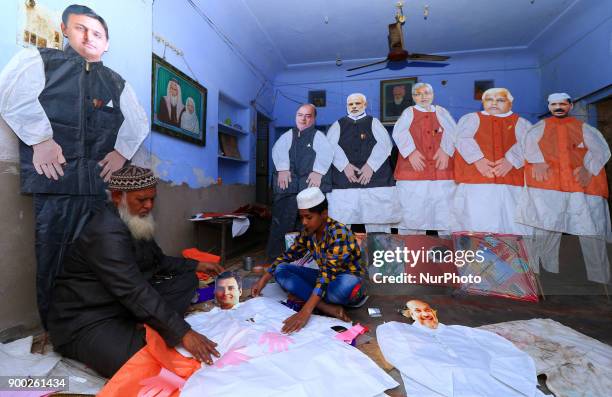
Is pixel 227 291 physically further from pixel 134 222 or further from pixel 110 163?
pixel 110 163

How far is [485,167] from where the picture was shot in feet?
11.7

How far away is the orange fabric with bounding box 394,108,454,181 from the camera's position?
12.3ft

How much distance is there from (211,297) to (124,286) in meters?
1.13

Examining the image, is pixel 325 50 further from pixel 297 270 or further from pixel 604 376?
pixel 604 376

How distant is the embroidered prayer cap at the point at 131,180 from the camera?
69.5 inches

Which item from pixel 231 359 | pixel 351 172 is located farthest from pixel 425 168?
pixel 231 359

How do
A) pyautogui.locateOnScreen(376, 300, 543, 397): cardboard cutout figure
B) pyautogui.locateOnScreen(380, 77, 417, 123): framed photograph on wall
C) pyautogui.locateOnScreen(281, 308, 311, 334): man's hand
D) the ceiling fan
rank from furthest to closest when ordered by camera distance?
pyautogui.locateOnScreen(380, 77, 417, 123): framed photograph on wall, the ceiling fan, pyautogui.locateOnScreen(281, 308, 311, 334): man's hand, pyautogui.locateOnScreen(376, 300, 543, 397): cardboard cutout figure

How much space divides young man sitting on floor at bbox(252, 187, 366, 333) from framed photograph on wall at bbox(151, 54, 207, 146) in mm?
2092

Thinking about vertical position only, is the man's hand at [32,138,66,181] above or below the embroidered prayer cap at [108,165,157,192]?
above

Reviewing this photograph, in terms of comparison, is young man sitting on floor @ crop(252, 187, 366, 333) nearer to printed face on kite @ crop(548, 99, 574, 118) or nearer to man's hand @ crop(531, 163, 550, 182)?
man's hand @ crop(531, 163, 550, 182)

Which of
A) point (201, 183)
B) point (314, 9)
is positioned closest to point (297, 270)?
point (201, 183)

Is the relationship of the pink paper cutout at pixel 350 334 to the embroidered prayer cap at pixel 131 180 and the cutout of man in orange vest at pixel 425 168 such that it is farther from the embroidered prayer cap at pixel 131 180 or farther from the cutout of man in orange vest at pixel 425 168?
the cutout of man in orange vest at pixel 425 168

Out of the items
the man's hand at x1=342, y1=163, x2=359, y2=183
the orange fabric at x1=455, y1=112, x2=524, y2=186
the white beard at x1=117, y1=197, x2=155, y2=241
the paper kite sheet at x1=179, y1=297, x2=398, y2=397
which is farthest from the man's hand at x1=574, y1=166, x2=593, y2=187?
the white beard at x1=117, y1=197, x2=155, y2=241

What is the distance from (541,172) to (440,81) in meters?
3.63
